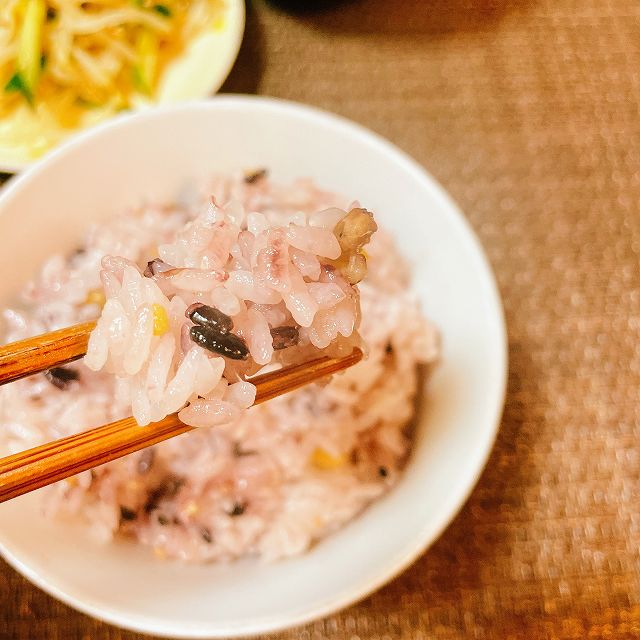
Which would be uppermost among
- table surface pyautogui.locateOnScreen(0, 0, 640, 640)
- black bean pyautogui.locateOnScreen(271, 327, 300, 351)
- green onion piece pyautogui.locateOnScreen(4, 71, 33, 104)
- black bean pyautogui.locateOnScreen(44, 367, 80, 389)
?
green onion piece pyautogui.locateOnScreen(4, 71, 33, 104)

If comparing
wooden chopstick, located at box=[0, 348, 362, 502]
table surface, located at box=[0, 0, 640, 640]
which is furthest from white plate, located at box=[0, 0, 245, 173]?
wooden chopstick, located at box=[0, 348, 362, 502]

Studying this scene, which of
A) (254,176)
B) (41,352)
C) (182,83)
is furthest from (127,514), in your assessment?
(182,83)

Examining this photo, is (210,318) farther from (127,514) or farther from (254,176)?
(254,176)

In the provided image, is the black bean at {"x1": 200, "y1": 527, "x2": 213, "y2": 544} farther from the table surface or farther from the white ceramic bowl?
the table surface

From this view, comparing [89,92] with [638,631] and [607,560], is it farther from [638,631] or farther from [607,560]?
[638,631]

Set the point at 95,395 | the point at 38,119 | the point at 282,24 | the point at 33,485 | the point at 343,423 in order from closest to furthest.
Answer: the point at 33,485 < the point at 95,395 < the point at 343,423 < the point at 38,119 < the point at 282,24

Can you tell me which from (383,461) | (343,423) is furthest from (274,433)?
(383,461)
